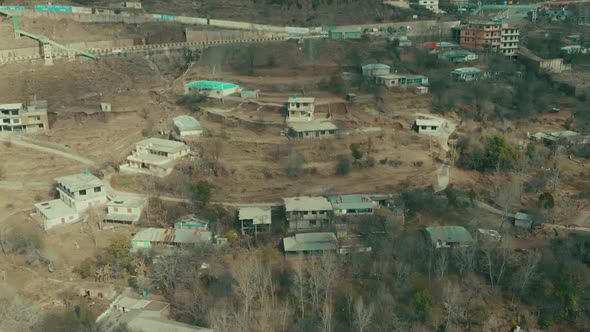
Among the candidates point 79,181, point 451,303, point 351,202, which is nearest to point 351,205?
point 351,202

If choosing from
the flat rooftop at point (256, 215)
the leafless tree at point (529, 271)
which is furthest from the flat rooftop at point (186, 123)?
the leafless tree at point (529, 271)

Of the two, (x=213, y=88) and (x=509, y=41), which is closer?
(x=213, y=88)

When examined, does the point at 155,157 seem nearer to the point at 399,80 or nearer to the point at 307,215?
the point at 307,215

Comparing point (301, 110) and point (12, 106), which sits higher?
point (12, 106)

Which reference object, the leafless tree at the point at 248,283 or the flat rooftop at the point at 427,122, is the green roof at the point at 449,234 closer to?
the leafless tree at the point at 248,283

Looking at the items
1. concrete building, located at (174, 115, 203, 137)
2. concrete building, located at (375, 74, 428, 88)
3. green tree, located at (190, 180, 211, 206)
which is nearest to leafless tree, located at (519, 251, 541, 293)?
green tree, located at (190, 180, 211, 206)

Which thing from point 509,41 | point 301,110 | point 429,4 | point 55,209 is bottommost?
point 55,209
